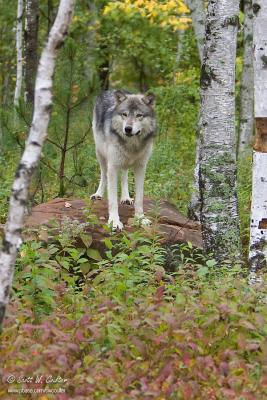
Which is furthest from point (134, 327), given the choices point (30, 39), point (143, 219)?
point (30, 39)

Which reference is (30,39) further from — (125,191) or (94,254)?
(94,254)

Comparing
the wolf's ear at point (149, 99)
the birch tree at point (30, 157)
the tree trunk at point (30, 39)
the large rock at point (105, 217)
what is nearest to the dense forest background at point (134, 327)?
the large rock at point (105, 217)

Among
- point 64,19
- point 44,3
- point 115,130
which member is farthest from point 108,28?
point 64,19

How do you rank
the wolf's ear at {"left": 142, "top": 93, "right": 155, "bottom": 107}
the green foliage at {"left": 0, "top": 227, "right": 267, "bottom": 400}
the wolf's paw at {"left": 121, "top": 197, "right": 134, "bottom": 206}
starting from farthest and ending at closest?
the wolf's paw at {"left": 121, "top": 197, "right": 134, "bottom": 206}, the wolf's ear at {"left": 142, "top": 93, "right": 155, "bottom": 107}, the green foliage at {"left": 0, "top": 227, "right": 267, "bottom": 400}

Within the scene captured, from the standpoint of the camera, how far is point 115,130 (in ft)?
30.4

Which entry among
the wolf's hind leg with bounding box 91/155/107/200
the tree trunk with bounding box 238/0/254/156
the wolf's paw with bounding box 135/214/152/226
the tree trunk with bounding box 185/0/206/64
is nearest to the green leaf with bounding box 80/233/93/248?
the wolf's paw with bounding box 135/214/152/226

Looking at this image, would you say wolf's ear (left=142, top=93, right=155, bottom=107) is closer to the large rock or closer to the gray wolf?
the gray wolf

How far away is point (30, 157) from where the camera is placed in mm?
4703


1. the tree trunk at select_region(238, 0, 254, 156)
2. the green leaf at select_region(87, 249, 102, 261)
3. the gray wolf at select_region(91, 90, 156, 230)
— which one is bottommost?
the green leaf at select_region(87, 249, 102, 261)

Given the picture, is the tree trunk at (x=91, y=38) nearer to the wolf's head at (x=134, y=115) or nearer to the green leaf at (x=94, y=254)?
the wolf's head at (x=134, y=115)

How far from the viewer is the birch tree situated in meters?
4.70

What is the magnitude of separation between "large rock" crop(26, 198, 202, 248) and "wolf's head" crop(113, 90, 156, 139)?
0.94m

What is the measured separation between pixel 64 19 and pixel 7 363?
230 cm

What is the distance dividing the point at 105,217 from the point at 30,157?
15.0ft
